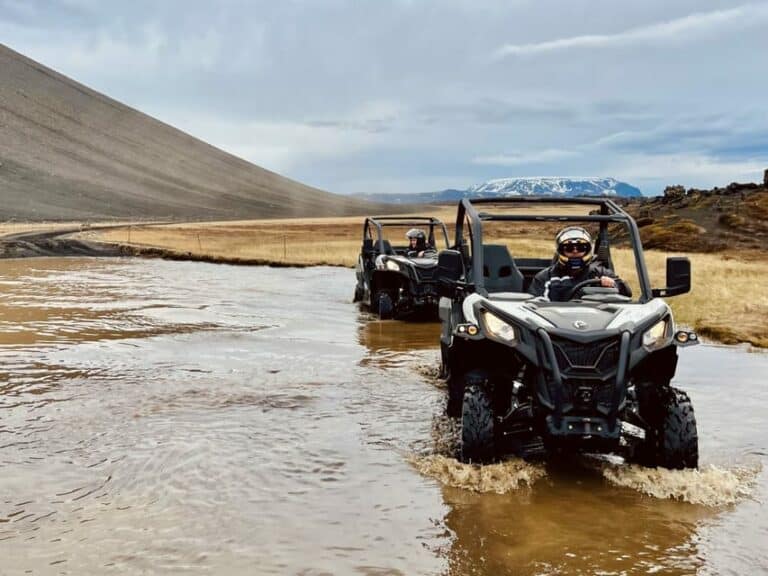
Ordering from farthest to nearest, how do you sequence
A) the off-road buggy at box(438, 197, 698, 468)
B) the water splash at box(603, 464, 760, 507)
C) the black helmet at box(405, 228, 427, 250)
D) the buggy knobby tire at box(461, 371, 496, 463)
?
the black helmet at box(405, 228, 427, 250)
the buggy knobby tire at box(461, 371, 496, 463)
the water splash at box(603, 464, 760, 507)
the off-road buggy at box(438, 197, 698, 468)

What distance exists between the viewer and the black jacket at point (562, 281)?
6.91 m

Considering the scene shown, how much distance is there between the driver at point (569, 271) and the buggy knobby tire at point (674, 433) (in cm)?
129

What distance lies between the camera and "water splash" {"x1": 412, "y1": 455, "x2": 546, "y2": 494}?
5773 millimetres

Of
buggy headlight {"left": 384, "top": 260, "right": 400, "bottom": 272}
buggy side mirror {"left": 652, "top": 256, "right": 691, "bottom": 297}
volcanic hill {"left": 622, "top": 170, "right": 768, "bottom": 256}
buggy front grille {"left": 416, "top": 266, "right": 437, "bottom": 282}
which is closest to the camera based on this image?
buggy side mirror {"left": 652, "top": 256, "right": 691, "bottom": 297}

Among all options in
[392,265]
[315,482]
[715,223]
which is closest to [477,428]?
[315,482]

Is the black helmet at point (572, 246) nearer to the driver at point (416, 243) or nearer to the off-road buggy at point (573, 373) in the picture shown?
the off-road buggy at point (573, 373)

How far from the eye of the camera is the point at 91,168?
154375 millimetres

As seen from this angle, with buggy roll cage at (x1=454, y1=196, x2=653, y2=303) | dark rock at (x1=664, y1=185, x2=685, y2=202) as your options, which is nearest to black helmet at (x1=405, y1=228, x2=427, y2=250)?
buggy roll cage at (x1=454, y1=196, x2=653, y2=303)

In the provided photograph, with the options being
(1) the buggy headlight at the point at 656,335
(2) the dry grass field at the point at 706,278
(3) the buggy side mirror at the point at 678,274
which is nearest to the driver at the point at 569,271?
(3) the buggy side mirror at the point at 678,274

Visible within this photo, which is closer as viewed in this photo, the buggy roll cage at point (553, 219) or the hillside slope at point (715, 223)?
the buggy roll cage at point (553, 219)

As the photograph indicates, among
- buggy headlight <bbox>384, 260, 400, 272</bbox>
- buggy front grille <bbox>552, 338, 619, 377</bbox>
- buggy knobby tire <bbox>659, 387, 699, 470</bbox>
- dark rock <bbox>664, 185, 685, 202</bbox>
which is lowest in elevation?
buggy knobby tire <bbox>659, 387, 699, 470</bbox>

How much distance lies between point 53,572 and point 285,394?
14.8ft

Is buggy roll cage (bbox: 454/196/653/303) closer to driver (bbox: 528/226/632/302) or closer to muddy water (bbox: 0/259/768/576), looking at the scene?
driver (bbox: 528/226/632/302)

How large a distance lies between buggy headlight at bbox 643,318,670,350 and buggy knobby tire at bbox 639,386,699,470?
394 millimetres
